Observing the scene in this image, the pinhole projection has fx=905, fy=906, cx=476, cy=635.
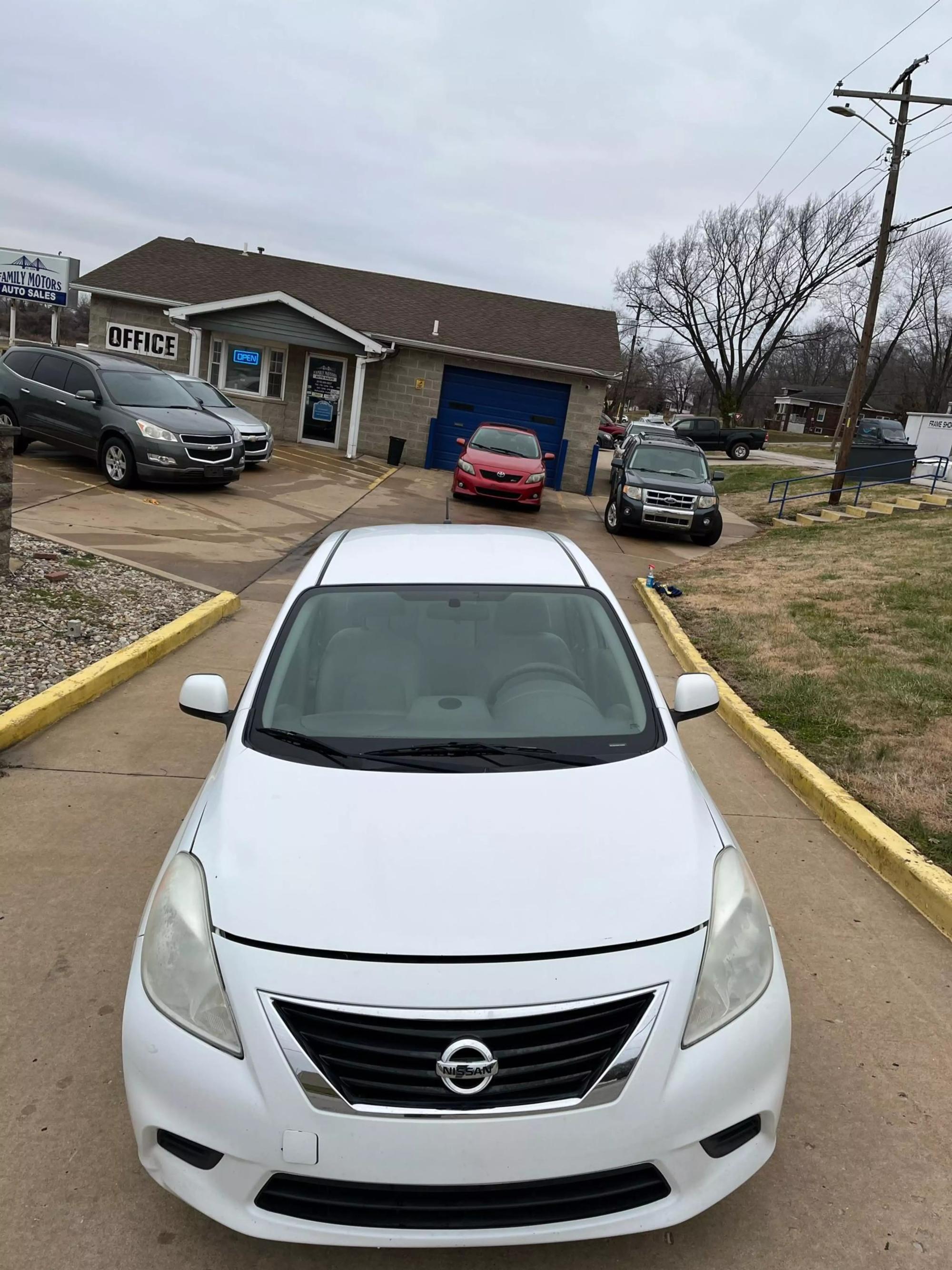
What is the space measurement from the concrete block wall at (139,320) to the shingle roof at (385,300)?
0.43 metres

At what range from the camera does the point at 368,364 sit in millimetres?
24266

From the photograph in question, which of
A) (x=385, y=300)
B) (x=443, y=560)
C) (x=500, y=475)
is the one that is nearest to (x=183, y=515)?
(x=500, y=475)

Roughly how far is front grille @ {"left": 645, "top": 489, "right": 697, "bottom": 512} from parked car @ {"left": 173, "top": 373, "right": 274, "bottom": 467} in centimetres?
789

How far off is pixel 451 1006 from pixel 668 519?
14.6 m

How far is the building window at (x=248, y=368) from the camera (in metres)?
Result: 24.0

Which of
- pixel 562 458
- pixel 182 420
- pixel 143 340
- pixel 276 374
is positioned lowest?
pixel 562 458

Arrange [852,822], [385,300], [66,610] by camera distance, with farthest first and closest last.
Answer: [385,300]
[66,610]
[852,822]

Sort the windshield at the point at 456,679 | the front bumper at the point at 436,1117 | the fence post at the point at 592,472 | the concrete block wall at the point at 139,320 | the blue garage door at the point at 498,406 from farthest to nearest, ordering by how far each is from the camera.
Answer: the concrete block wall at the point at 139,320 < the blue garage door at the point at 498,406 < the fence post at the point at 592,472 < the windshield at the point at 456,679 < the front bumper at the point at 436,1117

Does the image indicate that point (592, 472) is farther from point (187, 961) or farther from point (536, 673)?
point (187, 961)

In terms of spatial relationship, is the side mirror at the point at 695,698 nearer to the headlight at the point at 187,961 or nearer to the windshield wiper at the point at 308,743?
the windshield wiper at the point at 308,743

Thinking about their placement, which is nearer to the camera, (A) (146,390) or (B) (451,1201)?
(B) (451,1201)

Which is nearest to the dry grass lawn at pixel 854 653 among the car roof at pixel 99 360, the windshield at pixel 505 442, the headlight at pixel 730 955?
the headlight at pixel 730 955

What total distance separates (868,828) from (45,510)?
10.5 metres

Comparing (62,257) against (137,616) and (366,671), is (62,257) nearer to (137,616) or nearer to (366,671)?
(137,616)
